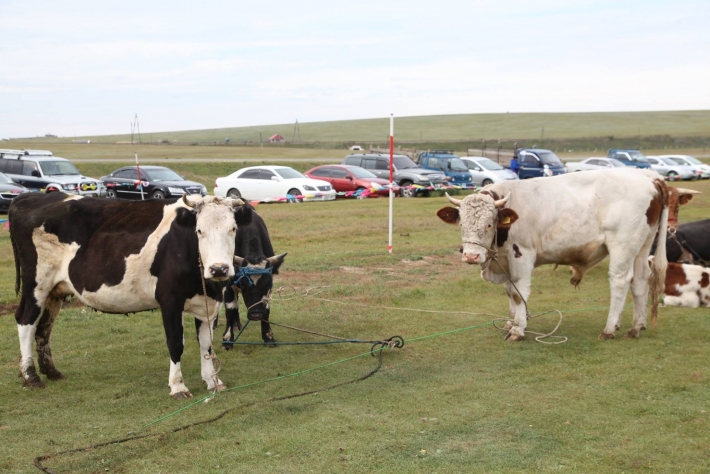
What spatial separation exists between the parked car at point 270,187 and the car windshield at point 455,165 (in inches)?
332

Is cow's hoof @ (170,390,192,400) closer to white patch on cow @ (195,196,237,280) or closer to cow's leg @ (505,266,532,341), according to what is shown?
white patch on cow @ (195,196,237,280)

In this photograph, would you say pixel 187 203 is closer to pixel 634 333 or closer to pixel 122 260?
pixel 122 260

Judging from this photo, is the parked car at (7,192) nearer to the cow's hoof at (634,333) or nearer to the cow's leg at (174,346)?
the cow's leg at (174,346)

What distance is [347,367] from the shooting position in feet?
27.7

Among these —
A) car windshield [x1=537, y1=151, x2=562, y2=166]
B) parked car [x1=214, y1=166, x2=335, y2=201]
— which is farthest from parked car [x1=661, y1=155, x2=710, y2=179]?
parked car [x1=214, y1=166, x2=335, y2=201]

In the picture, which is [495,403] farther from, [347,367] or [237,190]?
[237,190]

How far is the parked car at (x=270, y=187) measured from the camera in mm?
29103

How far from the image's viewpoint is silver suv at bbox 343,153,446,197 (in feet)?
109

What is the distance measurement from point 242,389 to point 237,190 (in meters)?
22.2

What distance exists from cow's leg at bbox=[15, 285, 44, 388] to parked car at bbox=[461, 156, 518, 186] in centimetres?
2976

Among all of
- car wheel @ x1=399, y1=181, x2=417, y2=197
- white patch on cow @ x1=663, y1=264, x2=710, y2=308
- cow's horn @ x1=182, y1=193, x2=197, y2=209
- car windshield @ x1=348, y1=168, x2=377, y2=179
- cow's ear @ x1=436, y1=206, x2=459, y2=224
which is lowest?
car wheel @ x1=399, y1=181, x2=417, y2=197

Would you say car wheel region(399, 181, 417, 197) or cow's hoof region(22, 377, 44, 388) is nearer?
cow's hoof region(22, 377, 44, 388)

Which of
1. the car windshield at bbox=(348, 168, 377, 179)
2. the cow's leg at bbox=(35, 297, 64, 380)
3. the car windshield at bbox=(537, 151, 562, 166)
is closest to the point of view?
the cow's leg at bbox=(35, 297, 64, 380)

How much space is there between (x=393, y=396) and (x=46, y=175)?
24466 millimetres
